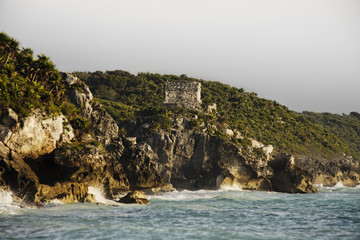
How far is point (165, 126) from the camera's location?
201ft

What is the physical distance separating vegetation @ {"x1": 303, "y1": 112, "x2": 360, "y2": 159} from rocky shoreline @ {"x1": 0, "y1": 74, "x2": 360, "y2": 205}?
1775 inches

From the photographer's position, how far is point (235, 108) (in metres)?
94.9

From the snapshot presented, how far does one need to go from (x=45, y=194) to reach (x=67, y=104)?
11284mm

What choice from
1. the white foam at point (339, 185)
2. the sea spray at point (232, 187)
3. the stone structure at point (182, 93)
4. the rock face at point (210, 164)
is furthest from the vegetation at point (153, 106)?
the white foam at point (339, 185)

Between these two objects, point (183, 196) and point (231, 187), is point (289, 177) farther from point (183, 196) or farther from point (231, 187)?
point (183, 196)

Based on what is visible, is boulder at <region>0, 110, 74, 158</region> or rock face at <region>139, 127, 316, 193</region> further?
rock face at <region>139, 127, 316, 193</region>

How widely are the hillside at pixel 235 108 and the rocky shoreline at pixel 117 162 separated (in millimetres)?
7334

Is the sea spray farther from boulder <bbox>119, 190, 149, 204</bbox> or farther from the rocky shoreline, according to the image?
boulder <bbox>119, 190, 149, 204</bbox>

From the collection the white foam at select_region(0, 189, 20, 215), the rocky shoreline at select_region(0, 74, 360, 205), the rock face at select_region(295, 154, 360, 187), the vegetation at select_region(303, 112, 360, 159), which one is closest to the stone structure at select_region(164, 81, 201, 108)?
the rocky shoreline at select_region(0, 74, 360, 205)

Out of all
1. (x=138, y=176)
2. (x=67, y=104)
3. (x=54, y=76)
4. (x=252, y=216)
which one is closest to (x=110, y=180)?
(x=138, y=176)

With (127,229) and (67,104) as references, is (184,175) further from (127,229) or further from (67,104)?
(127,229)

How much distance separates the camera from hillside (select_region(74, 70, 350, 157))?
80500 mm

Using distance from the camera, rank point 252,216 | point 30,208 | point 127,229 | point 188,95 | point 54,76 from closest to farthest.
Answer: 1. point 127,229
2. point 30,208
3. point 252,216
4. point 54,76
5. point 188,95

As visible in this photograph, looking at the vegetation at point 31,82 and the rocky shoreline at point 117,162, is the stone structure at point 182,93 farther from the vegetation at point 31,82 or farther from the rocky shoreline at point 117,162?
the vegetation at point 31,82
